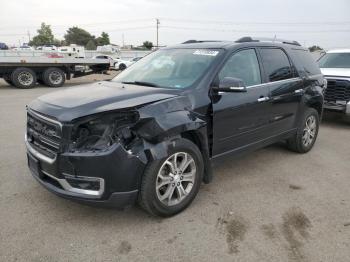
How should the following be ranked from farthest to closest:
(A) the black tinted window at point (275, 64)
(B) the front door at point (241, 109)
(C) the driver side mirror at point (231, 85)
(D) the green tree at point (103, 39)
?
(D) the green tree at point (103, 39) → (A) the black tinted window at point (275, 64) → (B) the front door at point (241, 109) → (C) the driver side mirror at point (231, 85)

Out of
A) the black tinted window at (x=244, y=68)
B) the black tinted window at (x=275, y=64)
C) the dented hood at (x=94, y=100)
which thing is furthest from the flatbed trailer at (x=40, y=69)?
the black tinted window at (x=244, y=68)

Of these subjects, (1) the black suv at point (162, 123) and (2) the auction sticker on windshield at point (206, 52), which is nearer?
(1) the black suv at point (162, 123)

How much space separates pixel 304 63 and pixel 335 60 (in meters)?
4.46

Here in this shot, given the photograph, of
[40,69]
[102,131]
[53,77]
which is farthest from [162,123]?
[40,69]

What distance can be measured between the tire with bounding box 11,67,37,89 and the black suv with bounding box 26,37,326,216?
12.1 metres

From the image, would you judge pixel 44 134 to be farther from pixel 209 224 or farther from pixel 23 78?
pixel 23 78

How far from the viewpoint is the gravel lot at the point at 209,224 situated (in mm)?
3064

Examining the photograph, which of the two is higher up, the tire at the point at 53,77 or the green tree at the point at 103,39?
the green tree at the point at 103,39

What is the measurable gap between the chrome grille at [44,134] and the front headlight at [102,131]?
0.17 meters

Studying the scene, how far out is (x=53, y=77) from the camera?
16375 millimetres

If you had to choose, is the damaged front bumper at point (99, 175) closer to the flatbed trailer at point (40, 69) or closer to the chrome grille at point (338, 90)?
the chrome grille at point (338, 90)

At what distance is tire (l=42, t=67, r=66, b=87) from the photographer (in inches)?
634

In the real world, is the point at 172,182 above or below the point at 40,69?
below

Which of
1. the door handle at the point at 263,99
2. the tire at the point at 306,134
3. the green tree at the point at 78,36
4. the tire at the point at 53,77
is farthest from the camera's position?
the green tree at the point at 78,36
